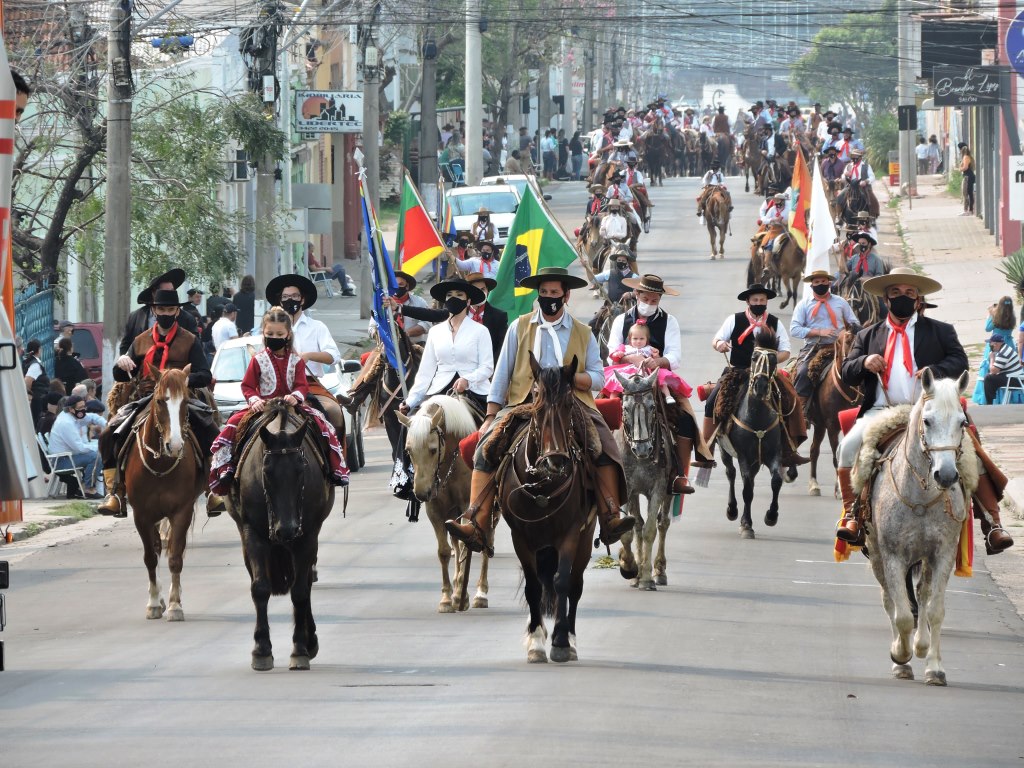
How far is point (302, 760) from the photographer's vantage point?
897cm

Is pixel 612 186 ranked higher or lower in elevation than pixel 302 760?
higher

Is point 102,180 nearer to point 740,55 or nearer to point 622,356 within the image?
point 622,356

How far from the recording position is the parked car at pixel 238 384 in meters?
24.0

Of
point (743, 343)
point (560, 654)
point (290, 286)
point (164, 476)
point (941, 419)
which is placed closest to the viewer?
point (941, 419)

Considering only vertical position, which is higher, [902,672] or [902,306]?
[902,306]

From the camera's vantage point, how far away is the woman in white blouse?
49.4 ft

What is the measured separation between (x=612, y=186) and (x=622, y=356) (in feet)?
89.0

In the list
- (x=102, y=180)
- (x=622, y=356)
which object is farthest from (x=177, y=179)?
(x=622, y=356)

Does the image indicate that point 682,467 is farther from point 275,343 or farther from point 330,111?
point 330,111

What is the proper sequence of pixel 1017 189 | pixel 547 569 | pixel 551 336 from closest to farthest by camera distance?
1. pixel 547 569
2. pixel 551 336
3. pixel 1017 189

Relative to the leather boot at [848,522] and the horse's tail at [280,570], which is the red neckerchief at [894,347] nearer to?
the leather boot at [848,522]

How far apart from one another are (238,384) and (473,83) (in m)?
Answer: 24.4

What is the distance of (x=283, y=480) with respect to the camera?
12.0 metres

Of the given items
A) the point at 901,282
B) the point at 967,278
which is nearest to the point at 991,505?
the point at 901,282
